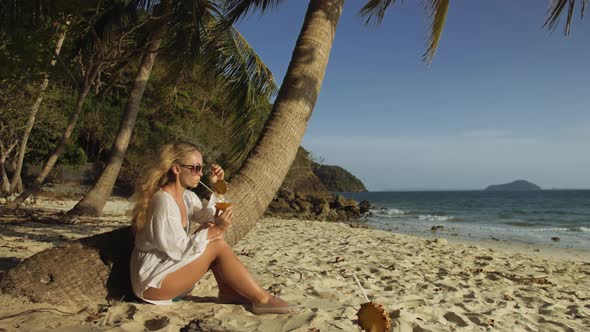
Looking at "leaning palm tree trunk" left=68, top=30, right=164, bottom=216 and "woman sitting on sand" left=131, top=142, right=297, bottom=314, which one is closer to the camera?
"woman sitting on sand" left=131, top=142, right=297, bottom=314

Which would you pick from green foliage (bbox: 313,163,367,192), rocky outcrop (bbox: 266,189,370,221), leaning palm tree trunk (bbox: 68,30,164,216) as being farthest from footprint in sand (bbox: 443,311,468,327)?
green foliage (bbox: 313,163,367,192)

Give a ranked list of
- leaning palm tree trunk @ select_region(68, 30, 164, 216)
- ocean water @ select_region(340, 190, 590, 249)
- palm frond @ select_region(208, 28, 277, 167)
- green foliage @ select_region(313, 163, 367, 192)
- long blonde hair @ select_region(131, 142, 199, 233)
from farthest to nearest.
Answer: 1. green foliage @ select_region(313, 163, 367, 192)
2. ocean water @ select_region(340, 190, 590, 249)
3. leaning palm tree trunk @ select_region(68, 30, 164, 216)
4. palm frond @ select_region(208, 28, 277, 167)
5. long blonde hair @ select_region(131, 142, 199, 233)

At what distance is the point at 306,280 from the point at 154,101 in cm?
2127

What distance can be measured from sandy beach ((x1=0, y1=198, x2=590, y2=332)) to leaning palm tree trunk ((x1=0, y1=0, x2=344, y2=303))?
6.4 inches

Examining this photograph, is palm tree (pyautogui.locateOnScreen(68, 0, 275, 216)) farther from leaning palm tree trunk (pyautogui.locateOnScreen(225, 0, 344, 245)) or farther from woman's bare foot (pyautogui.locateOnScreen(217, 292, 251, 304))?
woman's bare foot (pyautogui.locateOnScreen(217, 292, 251, 304))

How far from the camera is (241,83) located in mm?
8367

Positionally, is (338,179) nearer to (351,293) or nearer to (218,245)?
(351,293)

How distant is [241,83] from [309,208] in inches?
598

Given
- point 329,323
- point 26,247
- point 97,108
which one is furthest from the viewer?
point 97,108

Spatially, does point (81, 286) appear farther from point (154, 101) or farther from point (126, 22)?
point (154, 101)

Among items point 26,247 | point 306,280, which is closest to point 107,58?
point 26,247

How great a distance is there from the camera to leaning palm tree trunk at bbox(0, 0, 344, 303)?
3.34m

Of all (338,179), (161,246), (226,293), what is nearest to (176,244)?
(161,246)

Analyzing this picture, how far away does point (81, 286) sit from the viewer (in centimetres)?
336
